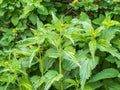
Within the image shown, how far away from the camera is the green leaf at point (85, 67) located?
222 cm

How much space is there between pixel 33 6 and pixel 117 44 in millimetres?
902

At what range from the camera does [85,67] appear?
7.49ft

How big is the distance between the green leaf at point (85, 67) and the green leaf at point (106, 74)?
0.13 meters

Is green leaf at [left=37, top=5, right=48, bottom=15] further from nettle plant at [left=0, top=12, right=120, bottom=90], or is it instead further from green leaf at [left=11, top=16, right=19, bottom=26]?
nettle plant at [left=0, top=12, right=120, bottom=90]

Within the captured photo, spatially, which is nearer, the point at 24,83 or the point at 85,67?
the point at 85,67

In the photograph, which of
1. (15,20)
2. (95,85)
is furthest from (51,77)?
(15,20)

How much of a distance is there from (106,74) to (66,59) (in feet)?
1.03

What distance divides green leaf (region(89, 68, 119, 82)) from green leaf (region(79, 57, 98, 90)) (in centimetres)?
13

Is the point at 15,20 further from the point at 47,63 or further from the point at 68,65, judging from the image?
the point at 68,65

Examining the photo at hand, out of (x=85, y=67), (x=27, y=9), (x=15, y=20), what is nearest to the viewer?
(x=85, y=67)

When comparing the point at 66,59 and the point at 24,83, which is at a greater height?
the point at 66,59

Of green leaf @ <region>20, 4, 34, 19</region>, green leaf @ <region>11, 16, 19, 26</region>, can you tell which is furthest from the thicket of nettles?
green leaf @ <region>11, 16, 19, 26</region>

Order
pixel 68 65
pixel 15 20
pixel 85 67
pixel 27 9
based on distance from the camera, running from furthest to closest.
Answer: pixel 15 20, pixel 27 9, pixel 68 65, pixel 85 67

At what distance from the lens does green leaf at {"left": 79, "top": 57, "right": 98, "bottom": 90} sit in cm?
222
